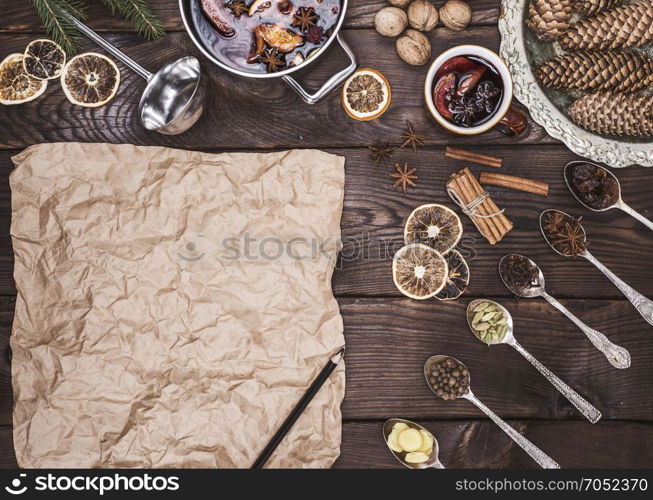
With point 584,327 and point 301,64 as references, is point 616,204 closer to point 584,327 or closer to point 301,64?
point 584,327

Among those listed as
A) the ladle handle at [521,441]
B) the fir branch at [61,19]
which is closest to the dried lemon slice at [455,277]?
the ladle handle at [521,441]

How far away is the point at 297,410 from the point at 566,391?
78 cm

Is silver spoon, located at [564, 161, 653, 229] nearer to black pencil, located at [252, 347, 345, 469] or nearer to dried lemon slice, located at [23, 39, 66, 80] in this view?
black pencil, located at [252, 347, 345, 469]

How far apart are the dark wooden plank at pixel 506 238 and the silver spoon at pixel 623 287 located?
0.06ft

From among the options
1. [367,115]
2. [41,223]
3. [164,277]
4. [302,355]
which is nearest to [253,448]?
[302,355]

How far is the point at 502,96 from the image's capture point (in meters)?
1.51

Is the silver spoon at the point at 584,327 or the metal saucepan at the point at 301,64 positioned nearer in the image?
the metal saucepan at the point at 301,64

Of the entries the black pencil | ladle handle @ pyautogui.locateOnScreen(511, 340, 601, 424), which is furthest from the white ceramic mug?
the black pencil

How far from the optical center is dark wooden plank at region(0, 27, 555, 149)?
158cm

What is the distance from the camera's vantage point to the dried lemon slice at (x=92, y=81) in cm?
157

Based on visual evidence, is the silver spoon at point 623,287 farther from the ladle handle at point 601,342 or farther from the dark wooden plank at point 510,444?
the dark wooden plank at point 510,444

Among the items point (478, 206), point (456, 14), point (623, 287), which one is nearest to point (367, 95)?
point (456, 14)

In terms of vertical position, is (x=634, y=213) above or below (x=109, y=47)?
below

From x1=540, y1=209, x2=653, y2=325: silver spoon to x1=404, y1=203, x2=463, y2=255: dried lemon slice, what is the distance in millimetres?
270
